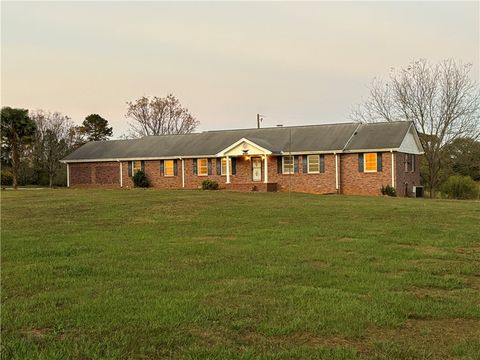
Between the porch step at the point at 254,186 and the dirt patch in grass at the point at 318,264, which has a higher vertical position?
the porch step at the point at 254,186

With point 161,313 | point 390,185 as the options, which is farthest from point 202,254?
point 390,185

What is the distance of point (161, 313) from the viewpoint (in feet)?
17.7

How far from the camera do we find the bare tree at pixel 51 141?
181 ft

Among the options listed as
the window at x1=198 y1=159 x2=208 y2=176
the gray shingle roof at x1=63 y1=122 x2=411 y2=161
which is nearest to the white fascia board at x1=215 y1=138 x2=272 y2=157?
the gray shingle roof at x1=63 y1=122 x2=411 y2=161

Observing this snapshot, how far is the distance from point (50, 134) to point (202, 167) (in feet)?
95.5

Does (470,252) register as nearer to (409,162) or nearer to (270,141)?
(409,162)

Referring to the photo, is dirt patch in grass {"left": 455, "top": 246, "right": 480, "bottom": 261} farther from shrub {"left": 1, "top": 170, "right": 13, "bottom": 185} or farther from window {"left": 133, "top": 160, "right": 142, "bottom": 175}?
shrub {"left": 1, "top": 170, "right": 13, "bottom": 185}

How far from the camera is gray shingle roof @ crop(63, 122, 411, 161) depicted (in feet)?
105

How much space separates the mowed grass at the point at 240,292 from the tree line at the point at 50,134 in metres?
26.8

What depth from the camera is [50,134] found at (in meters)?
57.6

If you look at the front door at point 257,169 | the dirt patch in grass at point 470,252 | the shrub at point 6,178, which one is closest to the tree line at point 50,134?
Answer: the shrub at point 6,178

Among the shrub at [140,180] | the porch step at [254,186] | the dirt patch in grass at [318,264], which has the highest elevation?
the shrub at [140,180]

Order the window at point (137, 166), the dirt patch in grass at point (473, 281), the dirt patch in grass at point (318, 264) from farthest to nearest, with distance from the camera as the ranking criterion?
the window at point (137, 166)
the dirt patch in grass at point (318, 264)
the dirt patch in grass at point (473, 281)

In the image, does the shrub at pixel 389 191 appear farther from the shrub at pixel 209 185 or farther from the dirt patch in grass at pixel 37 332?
the dirt patch in grass at pixel 37 332
